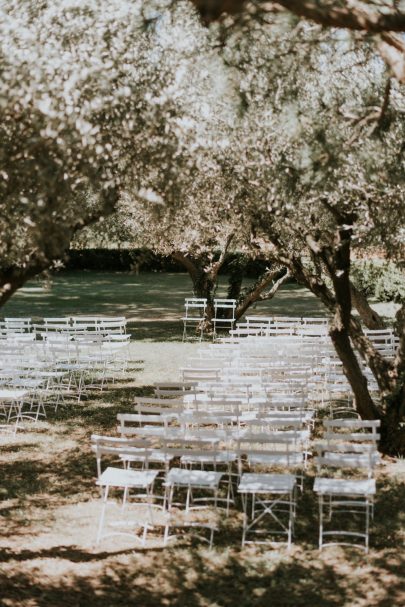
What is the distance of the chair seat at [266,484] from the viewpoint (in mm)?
7570

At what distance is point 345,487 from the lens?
7.64 metres

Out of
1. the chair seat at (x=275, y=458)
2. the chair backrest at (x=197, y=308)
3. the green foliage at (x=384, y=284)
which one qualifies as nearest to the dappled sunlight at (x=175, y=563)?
the chair seat at (x=275, y=458)

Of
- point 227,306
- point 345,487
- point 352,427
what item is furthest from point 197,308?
point 345,487

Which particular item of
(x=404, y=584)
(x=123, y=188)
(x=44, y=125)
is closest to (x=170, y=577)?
(x=404, y=584)

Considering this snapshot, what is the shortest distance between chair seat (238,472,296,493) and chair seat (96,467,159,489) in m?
0.89

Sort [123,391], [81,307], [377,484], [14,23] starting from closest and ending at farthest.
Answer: [14,23], [377,484], [123,391], [81,307]

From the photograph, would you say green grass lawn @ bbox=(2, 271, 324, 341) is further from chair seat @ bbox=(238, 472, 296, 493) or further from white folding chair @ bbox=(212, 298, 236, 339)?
chair seat @ bbox=(238, 472, 296, 493)

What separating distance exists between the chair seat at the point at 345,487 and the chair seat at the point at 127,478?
160 centimetres

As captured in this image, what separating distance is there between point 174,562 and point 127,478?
1046 mm

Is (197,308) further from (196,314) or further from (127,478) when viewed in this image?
(127,478)

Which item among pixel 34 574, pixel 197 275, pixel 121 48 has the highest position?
pixel 121 48

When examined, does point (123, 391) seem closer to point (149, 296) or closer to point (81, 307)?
point (81, 307)

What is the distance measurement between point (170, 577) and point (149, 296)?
1238 inches

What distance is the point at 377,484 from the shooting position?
9.45 m
